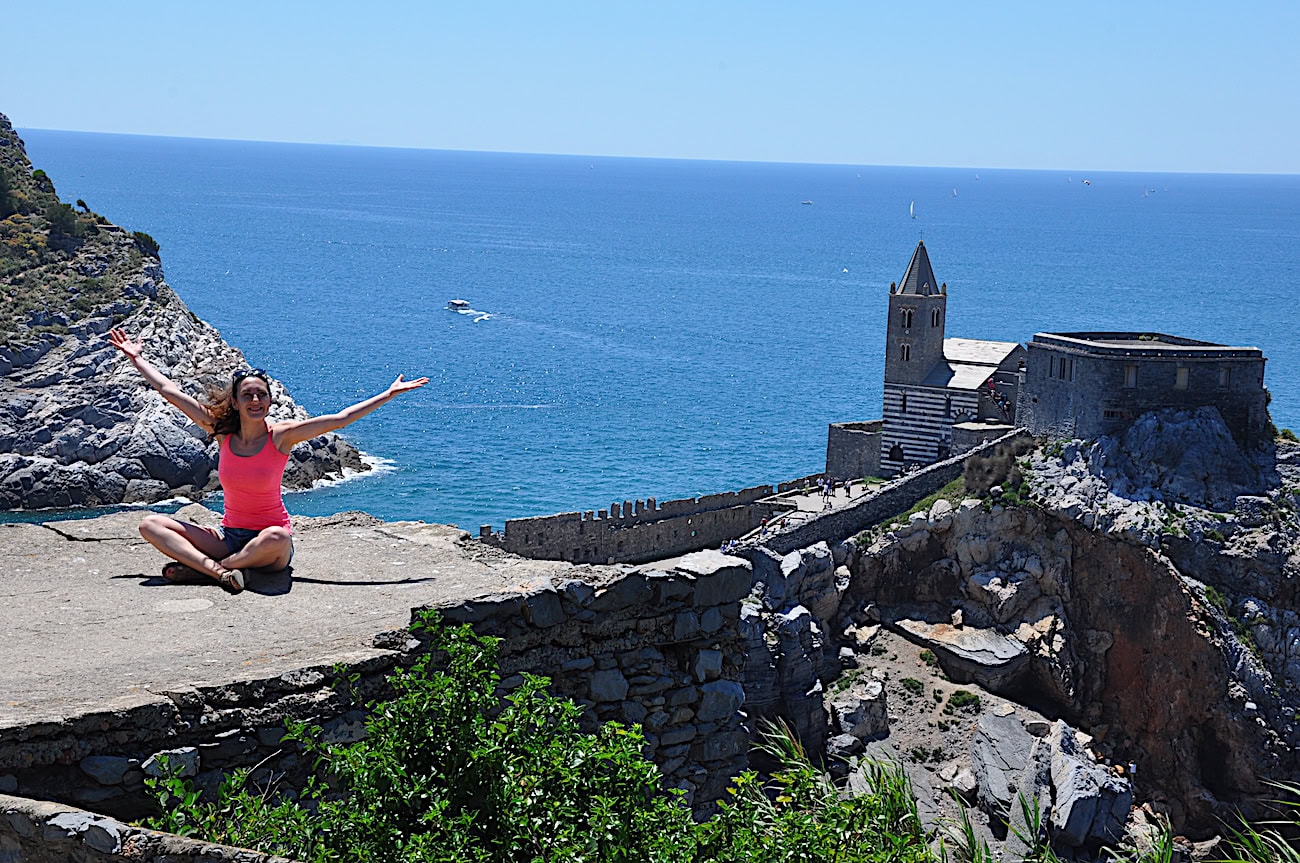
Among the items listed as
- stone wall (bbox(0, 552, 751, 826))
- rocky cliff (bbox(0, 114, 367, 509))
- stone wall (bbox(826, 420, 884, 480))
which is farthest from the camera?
rocky cliff (bbox(0, 114, 367, 509))

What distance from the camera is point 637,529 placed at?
1501 inches

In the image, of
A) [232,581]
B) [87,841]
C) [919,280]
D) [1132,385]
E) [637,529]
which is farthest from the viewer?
[919,280]

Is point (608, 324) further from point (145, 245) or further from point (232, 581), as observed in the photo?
point (232, 581)

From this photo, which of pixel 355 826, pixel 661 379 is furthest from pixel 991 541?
pixel 661 379

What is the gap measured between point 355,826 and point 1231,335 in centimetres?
10428

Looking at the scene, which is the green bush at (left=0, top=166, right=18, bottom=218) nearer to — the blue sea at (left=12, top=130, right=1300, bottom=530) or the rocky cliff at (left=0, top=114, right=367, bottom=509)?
the rocky cliff at (left=0, top=114, right=367, bottom=509)

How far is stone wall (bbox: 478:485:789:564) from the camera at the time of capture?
3641 cm

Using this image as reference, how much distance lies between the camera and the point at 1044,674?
36281 millimetres

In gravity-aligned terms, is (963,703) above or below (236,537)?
below

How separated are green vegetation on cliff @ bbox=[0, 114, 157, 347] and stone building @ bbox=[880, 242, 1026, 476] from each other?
112ft

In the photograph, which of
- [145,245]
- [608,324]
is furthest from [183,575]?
[608,324]

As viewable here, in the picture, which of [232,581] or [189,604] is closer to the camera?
[189,604]

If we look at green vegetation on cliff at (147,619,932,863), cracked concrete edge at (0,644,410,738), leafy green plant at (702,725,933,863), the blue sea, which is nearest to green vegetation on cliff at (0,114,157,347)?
the blue sea

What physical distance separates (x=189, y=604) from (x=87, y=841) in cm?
255
